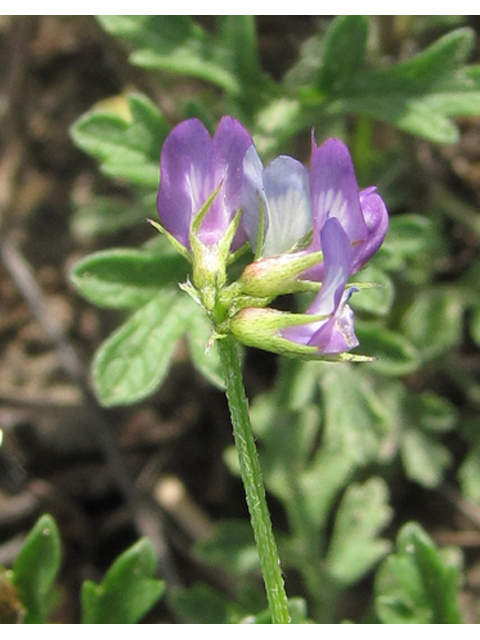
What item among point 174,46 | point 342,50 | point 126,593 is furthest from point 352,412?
point 174,46

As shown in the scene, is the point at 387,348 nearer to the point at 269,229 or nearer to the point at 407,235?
the point at 407,235

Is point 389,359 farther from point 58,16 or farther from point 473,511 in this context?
point 58,16

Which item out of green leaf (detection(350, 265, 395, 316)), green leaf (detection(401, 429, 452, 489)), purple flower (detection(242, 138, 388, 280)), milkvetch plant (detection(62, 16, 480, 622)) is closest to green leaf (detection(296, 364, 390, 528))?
milkvetch plant (detection(62, 16, 480, 622))

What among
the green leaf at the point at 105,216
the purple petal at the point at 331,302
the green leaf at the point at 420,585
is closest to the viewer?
the purple petal at the point at 331,302

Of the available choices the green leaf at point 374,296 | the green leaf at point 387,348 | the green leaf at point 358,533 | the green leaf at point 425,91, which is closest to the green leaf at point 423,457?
the green leaf at point 358,533

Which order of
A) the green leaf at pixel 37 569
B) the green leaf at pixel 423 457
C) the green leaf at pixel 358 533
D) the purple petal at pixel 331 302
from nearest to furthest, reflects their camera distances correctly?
1. the purple petal at pixel 331 302
2. the green leaf at pixel 37 569
3. the green leaf at pixel 358 533
4. the green leaf at pixel 423 457

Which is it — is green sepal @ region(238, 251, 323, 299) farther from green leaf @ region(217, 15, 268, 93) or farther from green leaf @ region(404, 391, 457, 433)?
green leaf @ region(404, 391, 457, 433)

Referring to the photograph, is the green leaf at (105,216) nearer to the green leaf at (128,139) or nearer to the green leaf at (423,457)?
the green leaf at (128,139)

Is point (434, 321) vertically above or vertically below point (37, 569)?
above
